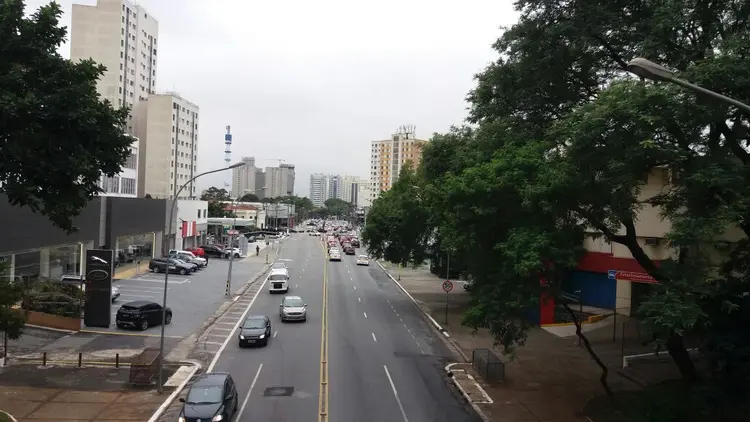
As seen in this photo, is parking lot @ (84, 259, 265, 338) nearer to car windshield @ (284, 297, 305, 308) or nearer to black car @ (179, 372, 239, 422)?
car windshield @ (284, 297, 305, 308)

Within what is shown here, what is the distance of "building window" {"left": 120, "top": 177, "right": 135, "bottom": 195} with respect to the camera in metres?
60.5

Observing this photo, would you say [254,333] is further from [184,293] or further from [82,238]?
[82,238]

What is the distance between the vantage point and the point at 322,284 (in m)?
49.3

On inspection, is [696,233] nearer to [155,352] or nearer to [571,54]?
[571,54]

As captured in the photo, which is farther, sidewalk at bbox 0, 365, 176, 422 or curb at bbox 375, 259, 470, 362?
curb at bbox 375, 259, 470, 362

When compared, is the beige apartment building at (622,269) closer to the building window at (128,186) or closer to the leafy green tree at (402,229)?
the leafy green tree at (402,229)

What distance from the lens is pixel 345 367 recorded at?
22484 mm

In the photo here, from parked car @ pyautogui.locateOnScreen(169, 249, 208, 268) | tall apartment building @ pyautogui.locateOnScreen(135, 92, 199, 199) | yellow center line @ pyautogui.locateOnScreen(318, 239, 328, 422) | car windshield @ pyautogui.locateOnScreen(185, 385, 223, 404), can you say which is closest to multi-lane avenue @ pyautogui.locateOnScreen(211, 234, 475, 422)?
yellow center line @ pyautogui.locateOnScreen(318, 239, 328, 422)

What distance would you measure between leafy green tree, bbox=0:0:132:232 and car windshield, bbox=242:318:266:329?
11.3m

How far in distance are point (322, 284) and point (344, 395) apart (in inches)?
1216

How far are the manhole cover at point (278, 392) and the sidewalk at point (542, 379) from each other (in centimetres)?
619

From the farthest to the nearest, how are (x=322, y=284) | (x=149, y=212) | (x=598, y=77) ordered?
(x=149, y=212) < (x=322, y=284) < (x=598, y=77)

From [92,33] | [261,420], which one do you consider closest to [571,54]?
[261,420]

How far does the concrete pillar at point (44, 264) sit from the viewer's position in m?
34.4
